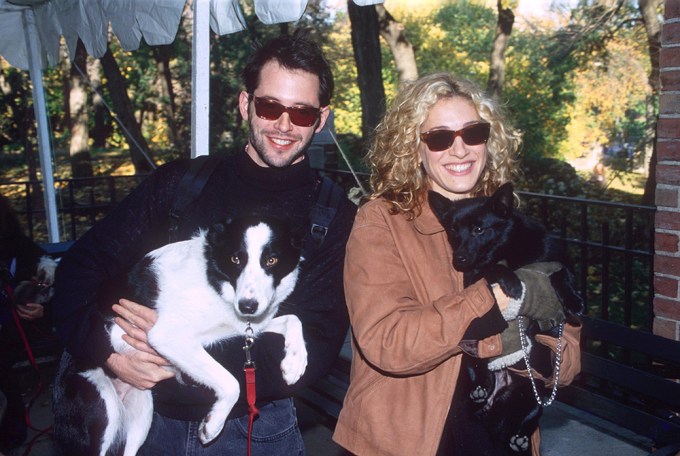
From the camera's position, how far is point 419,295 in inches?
77.2

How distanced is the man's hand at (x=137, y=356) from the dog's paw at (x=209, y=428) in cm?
21

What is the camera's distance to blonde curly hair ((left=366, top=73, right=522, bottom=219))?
2.16 meters

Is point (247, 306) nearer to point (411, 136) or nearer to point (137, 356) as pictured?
point (137, 356)

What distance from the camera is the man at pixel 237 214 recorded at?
211cm

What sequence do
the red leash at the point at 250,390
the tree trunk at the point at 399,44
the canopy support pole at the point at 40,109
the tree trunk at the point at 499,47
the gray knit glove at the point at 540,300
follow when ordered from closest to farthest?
the gray knit glove at the point at 540,300 → the red leash at the point at 250,390 → the canopy support pole at the point at 40,109 → the tree trunk at the point at 399,44 → the tree trunk at the point at 499,47

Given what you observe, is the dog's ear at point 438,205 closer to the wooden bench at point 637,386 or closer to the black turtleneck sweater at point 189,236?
the black turtleneck sweater at point 189,236

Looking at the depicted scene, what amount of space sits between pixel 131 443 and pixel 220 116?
Answer: 1684 centimetres

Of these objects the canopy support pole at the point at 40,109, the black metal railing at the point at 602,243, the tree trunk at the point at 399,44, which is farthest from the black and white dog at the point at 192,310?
the tree trunk at the point at 399,44

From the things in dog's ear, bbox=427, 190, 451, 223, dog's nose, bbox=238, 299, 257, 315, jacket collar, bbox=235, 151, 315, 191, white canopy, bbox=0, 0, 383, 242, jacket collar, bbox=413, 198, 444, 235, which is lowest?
dog's nose, bbox=238, 299, 257, 315

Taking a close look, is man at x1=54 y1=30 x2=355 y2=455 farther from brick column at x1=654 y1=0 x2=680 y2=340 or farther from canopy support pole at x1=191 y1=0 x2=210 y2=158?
brick column at x1=654 y1=0 x2=680 y2=340

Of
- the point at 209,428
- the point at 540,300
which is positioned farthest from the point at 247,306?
the point at 540,300

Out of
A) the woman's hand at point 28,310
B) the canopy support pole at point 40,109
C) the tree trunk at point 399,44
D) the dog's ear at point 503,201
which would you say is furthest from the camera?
the tree trunk at point 399,44

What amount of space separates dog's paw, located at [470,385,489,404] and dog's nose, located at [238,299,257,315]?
2.58ft

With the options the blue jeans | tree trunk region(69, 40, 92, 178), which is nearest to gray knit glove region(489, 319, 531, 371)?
the blue jeans
